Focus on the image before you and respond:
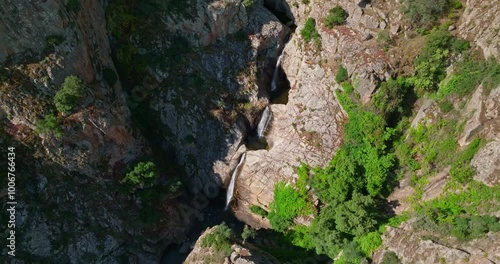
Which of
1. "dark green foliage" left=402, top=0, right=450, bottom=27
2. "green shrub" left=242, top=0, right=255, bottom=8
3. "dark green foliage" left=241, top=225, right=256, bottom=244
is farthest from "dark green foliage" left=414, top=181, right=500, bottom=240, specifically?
"green shrub" left=242, top=0, right=255, bottom=8

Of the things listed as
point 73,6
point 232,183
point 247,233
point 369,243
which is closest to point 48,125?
point 73,6

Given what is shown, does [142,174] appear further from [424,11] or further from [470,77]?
[424,11]

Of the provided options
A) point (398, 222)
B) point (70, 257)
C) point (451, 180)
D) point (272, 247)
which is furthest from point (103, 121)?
point (451, 180)

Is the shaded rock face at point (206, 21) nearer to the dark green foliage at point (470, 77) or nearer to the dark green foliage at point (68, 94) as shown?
the dark green foliage at point (68, 94)

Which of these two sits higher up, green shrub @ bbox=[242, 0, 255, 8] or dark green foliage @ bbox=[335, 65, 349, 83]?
green shrub @ bbox=[242, 0, 255, 8]

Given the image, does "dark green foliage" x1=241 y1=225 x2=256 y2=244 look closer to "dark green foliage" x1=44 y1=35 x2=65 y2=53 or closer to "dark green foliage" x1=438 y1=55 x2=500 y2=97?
"dark green foliage" x1=438 y1=55 x2=500 y2=97
